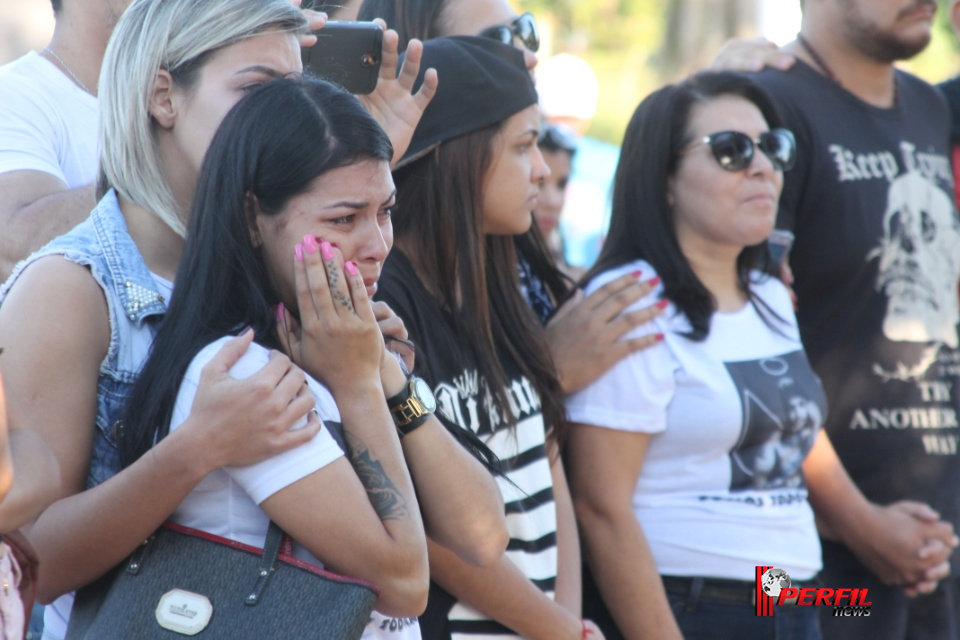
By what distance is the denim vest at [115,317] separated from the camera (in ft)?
5.88

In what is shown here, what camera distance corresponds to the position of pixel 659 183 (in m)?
3.26

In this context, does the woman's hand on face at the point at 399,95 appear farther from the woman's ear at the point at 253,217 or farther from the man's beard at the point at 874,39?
the man's beard at the point at 874,39

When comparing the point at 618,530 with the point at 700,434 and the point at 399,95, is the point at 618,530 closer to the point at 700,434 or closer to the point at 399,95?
the point at 700,434

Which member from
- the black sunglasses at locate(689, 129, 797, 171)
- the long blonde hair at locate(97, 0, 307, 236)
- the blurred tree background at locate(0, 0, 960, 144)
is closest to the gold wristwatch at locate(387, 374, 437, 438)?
the long blonde hair at locate(97, 0, 307, 236)

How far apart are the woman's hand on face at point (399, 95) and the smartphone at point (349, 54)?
26 millimetres

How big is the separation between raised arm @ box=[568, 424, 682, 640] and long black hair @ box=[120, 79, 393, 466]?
1276 mm

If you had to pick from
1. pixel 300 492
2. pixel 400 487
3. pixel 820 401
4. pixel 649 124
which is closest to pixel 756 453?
pixel 820 401

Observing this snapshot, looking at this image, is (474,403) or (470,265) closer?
(474,403)

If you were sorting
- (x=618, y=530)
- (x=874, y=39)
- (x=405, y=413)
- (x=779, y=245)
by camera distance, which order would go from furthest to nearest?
(x=874, y=39) → (x=779, y=245) → (x=618, y=530) → (x=405, y=413)

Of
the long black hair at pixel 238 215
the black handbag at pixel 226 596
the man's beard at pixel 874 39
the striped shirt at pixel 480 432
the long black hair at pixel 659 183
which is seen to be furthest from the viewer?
the man's beard at pixel 874 39

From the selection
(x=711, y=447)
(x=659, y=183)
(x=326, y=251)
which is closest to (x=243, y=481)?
(x=326, y=251)

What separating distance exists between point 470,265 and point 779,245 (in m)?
1.36

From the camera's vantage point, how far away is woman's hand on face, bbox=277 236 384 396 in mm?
1773

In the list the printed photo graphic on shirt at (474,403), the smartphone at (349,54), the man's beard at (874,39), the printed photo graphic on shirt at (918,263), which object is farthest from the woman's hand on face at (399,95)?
the man's beard at (874,39)
